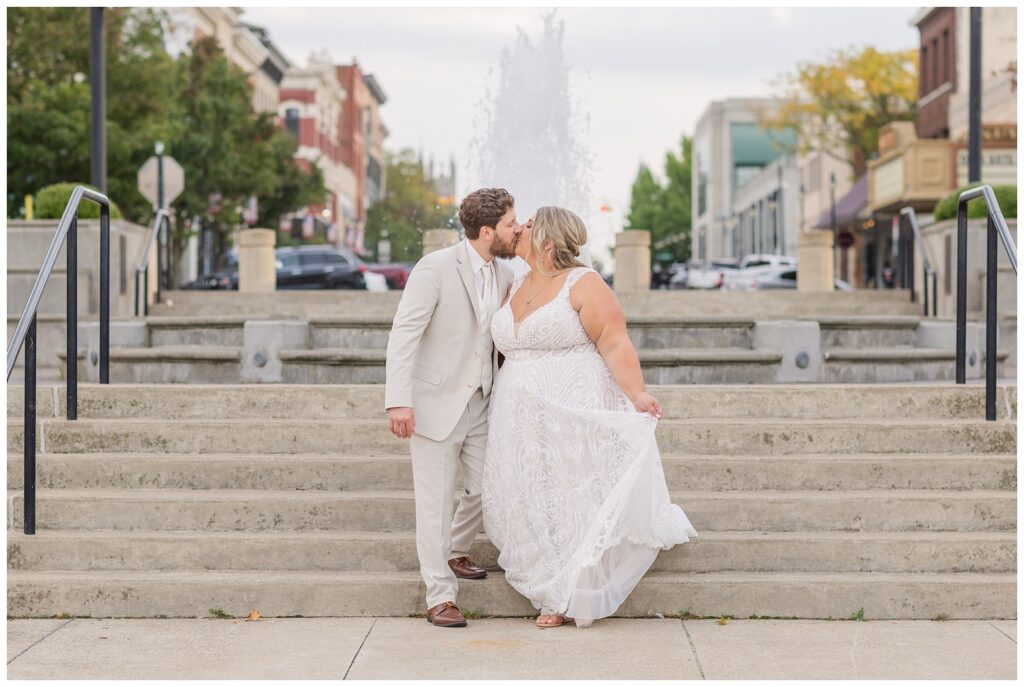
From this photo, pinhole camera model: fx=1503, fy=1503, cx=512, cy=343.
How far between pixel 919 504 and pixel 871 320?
15.9 ft

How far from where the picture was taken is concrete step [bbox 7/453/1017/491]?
7.86 metres

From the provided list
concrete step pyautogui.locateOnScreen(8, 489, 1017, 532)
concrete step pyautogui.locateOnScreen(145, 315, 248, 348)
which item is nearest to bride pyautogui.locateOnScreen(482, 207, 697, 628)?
concrete step pyautogui.locateOnScreen(8, 489, 1017, 532)

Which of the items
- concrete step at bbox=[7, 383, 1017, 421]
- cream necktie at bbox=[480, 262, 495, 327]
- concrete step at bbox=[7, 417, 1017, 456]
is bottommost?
concrete step at bbox=[7, 417, 1017, 456]

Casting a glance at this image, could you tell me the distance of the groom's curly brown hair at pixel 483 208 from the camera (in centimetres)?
675

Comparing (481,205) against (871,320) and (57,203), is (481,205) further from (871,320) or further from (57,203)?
(57,203)

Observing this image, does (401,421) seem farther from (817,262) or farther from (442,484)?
(817,262)

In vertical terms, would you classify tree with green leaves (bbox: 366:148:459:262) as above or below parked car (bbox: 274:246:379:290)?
above

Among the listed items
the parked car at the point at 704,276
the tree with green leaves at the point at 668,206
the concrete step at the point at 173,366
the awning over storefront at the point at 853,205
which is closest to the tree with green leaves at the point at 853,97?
the awning over storefront at the point at 853,205

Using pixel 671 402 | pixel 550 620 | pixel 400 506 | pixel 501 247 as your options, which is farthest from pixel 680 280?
pixel 550 620

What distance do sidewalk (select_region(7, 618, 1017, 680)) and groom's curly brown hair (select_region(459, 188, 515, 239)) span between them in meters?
1.82

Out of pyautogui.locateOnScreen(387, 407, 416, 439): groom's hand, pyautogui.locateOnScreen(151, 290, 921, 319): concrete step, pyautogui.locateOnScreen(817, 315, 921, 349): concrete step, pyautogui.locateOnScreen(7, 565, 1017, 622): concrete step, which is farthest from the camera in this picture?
pyautogui.locateOnScreen(151, 290, 921, 319): concrete step

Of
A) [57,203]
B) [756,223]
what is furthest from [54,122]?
[756,223]

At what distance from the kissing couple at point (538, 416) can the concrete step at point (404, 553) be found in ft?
Result: 1.41

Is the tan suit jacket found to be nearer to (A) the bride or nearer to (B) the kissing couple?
(B) the kissing couple
